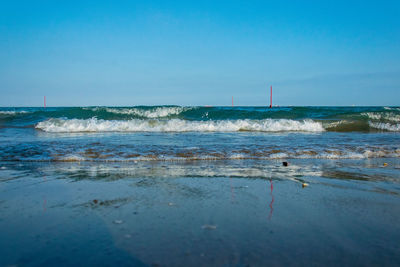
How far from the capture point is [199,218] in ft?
7.33

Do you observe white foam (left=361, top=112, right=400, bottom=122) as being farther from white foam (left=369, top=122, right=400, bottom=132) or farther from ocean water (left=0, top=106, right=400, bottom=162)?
white foam (left=369, top=122, right=400, bottom=132)

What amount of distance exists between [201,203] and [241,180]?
105cm

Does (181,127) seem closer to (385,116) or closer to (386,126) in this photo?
(386,126)

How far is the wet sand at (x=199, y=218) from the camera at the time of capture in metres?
1.65

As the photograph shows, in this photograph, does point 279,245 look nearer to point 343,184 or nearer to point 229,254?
point 229,254

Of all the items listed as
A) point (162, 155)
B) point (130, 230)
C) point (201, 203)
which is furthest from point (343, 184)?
point (162, 155)

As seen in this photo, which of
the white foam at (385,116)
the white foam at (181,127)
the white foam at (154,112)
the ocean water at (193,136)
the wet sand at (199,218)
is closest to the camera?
the wet sand at (199,218)

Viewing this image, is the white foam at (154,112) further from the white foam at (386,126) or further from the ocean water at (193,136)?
the white foam at (386,126)

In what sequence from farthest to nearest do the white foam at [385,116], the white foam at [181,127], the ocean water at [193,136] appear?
the white foam at [385,116] < the white foam at [181,127] < the ocean water at [193,136]

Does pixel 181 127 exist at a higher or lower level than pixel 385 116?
lower

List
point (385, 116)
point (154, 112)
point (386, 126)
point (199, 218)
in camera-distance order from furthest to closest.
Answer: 1. point (154, 112)
2. point (385, 116)
3. point (386, 126)
4. point (199, 218)

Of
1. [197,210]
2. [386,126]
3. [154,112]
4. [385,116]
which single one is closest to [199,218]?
[197,210]

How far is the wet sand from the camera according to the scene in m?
1.65

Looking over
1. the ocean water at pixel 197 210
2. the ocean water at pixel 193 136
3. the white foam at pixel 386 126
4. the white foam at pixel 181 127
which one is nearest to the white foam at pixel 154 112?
the ocean water at pixel 193 136
